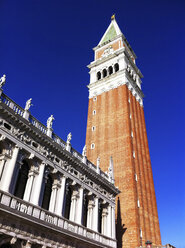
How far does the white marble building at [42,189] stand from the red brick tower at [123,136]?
7.60 m

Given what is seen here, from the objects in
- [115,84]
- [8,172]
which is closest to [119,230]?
[8,172]

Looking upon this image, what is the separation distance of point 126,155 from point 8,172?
72.5 ft

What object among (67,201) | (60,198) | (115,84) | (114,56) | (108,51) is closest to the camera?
(60,198)

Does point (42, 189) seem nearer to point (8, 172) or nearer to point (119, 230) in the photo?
point (8, 172)

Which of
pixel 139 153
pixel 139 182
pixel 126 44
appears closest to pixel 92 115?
pixel 139 153

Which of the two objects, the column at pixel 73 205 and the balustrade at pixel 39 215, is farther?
the column at pixel 73 205

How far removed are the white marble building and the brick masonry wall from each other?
6958 mm

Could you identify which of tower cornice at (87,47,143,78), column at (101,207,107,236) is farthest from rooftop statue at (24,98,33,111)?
tower cornice at (87,47,143,78)

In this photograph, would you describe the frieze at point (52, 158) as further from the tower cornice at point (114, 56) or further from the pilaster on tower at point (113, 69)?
the tower cornice at point (114, 56)

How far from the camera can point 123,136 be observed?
3684 cm

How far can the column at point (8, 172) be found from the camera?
1426cm

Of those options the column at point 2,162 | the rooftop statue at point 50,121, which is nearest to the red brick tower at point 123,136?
the rooftop statue at point 50,121

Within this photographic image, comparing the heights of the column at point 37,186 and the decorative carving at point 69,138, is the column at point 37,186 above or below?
below

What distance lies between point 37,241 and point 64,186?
4916 mm
